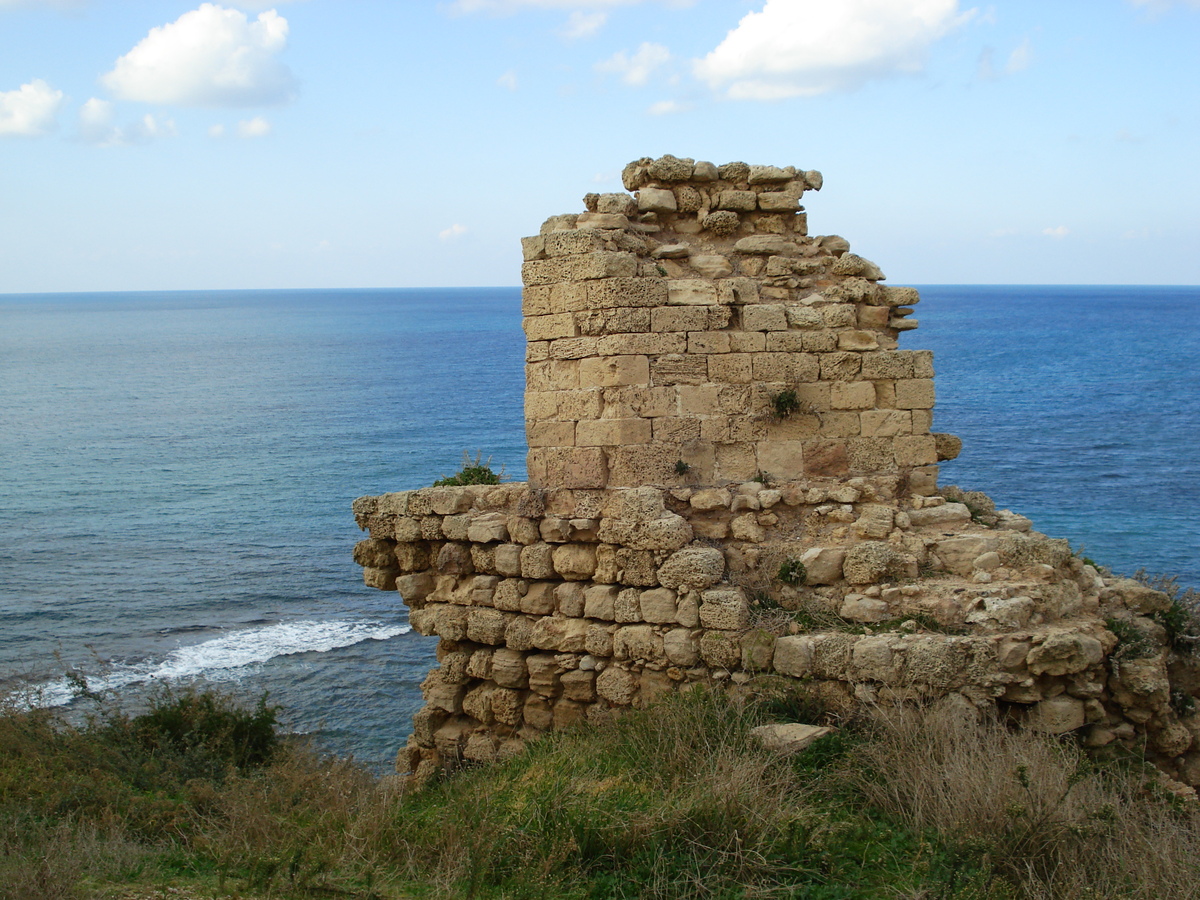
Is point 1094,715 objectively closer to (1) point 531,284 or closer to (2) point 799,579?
(2) point 799,579

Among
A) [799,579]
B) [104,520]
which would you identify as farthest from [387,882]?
[104,520]

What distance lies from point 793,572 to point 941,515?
51.3 inches

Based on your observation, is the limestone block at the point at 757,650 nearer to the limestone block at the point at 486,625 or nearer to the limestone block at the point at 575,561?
the limestone block at the point at 575,561

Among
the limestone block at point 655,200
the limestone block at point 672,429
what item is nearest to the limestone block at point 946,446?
the limestone block at point 672,429

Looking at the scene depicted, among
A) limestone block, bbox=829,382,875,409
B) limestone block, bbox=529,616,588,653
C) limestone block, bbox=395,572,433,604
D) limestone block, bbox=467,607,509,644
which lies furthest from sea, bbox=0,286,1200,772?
limestone block, bbox=829,382,875,409

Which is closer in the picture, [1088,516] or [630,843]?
[630,843]

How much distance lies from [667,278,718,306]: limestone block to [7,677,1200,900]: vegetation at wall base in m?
2.84

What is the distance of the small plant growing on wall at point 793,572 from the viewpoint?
6.82 metres

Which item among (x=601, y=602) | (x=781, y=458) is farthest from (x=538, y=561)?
(x=781, y=458)

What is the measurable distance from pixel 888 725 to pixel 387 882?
9.51ft

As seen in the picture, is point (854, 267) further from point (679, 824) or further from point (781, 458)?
point (679, 824)

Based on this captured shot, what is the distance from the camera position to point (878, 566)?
6668 mm

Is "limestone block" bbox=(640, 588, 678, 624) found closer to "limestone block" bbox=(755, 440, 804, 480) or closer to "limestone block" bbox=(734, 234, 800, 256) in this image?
"limestone block" bbox=(755, 440, 804, 480)

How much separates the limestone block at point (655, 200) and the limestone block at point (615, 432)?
1.80 m
